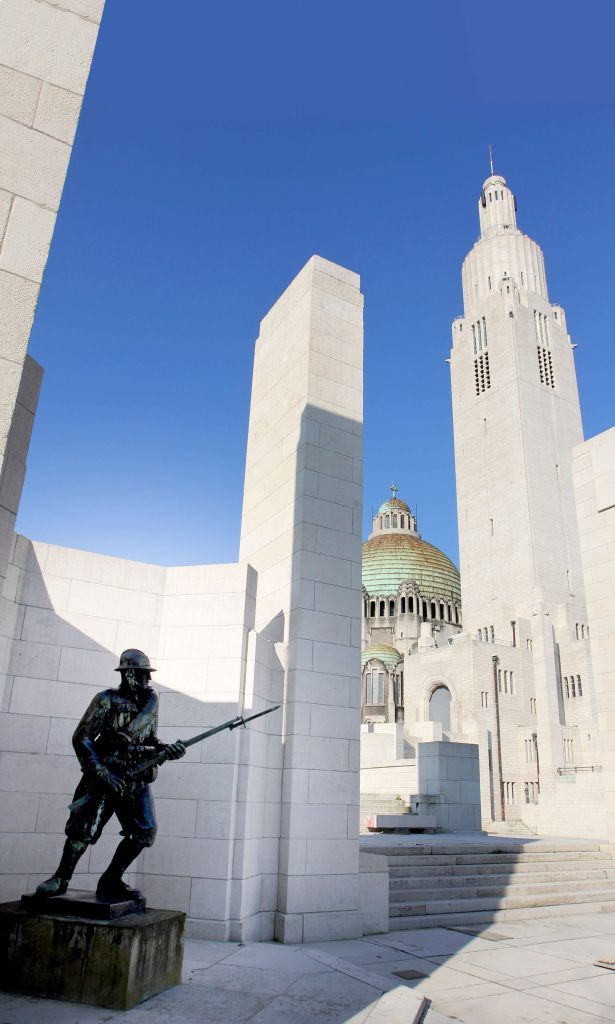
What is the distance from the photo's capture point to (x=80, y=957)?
5707 millimetres

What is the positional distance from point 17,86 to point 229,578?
7305 millimetres

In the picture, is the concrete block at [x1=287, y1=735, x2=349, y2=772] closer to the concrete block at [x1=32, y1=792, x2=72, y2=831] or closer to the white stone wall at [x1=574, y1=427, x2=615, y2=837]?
the concrete block at [x1=32, y1=792, x2=72, y2=831]

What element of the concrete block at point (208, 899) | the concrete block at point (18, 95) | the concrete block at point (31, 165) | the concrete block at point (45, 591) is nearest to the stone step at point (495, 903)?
the concrete block at point (208, 899)

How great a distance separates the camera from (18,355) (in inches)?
167

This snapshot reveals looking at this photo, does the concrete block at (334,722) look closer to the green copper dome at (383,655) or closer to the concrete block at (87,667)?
the concrete block at (87,667)

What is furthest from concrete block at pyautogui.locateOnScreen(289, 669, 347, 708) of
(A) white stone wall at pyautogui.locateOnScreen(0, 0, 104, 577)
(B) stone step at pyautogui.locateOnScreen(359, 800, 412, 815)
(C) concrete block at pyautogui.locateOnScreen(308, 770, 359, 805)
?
(B) stone step at pyautogui.locateOnScreen(359, 800, 412, 815)

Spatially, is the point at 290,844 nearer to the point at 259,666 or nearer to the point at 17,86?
the point at 259,666

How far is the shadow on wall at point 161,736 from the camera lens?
30.0 feet

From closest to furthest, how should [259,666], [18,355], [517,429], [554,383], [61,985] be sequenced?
[18,355]
[61,985]
[259,666]
[517,429]
[554,383]

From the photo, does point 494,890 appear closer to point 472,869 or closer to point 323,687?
point 472,869

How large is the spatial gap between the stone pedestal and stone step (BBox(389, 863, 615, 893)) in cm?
737

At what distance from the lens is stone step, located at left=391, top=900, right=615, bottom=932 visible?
1119cm

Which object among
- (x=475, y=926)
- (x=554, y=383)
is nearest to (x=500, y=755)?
(x=554, y=383)

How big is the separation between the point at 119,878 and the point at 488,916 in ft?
25.9
